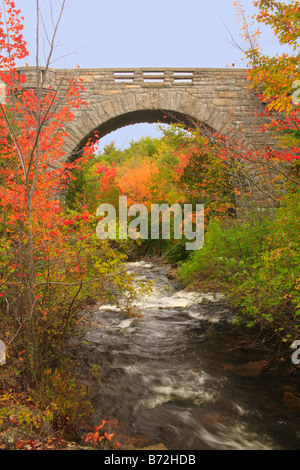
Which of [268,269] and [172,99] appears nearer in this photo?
[268,269]

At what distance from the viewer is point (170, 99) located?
1238 centimetres

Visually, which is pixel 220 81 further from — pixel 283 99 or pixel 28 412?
pixel 28 412

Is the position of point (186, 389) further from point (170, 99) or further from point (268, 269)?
point (170, 99)

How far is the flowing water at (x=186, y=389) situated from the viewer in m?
3.75

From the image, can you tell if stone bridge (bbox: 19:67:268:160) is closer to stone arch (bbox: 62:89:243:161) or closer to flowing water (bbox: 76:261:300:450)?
stone arch (bbox: 62:89:243:161)

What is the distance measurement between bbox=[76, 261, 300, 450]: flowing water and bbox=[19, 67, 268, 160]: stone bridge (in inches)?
303

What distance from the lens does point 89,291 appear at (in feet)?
16.0

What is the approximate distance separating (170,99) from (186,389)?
1033cm

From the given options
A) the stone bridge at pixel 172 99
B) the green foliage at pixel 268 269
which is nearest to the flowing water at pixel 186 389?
the green foliage at pixel 268 269

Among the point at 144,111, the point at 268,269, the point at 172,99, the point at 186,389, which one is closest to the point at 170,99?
the point at 172,99

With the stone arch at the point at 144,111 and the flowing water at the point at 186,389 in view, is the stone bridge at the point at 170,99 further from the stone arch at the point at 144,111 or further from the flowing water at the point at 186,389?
the flowing water at the point at 186,389

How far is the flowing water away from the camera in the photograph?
375cm

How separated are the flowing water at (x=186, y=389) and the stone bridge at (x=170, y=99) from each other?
770 cm

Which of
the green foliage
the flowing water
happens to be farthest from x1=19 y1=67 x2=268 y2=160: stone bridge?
the flowing water
